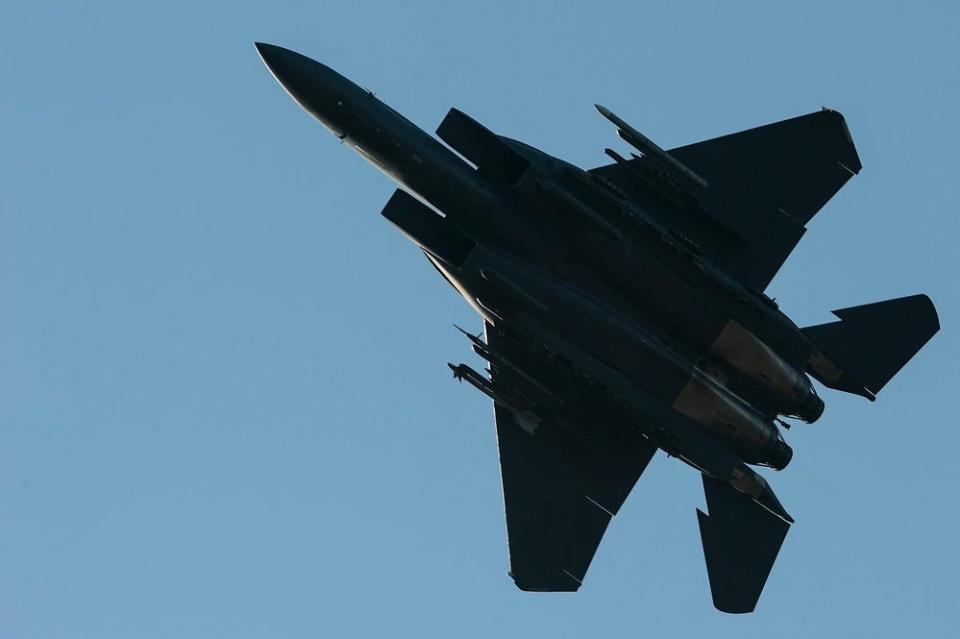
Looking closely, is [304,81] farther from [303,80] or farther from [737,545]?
[737,545]

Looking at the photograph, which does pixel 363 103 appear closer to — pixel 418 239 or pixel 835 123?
pixel 418 239

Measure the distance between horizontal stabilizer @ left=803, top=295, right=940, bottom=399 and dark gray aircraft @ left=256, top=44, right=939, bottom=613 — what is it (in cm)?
4

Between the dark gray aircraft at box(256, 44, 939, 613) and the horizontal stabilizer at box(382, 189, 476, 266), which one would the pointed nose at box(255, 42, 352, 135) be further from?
the horizontal stabilizer at box(382, 189, 476, 266)

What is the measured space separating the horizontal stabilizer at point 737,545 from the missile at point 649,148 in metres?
7.65

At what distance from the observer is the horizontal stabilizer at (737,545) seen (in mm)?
36281

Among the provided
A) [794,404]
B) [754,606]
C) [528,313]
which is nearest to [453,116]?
[528,313]


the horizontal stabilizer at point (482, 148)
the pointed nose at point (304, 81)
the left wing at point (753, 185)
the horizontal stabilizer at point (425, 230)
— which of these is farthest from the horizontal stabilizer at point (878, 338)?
the pointed nose at point (304, 81)

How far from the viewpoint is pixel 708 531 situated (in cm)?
3641

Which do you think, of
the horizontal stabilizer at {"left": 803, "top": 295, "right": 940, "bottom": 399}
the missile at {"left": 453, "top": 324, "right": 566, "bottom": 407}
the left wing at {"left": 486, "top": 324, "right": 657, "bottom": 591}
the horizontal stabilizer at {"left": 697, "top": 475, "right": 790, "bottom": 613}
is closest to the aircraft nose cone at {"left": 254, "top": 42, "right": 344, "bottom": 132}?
the missile at {"left": 453, "top": 324, "right": 566, "bottom": 407}

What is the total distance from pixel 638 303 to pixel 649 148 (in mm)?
3711

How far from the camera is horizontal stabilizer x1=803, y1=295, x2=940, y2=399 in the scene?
3544 cm

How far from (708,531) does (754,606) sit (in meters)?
2.29

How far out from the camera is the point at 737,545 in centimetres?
3641

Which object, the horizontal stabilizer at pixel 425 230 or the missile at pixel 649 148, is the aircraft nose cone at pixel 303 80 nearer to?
the horizontal stabilizer at pixel 425 230
